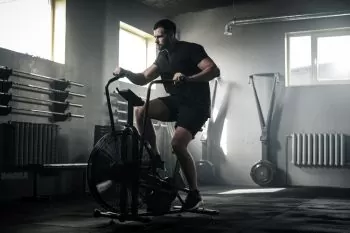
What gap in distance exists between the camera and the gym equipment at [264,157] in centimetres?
705

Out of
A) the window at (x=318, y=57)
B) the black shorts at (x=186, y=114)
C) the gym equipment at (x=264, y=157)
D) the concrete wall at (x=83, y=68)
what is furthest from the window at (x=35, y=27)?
the window at (x=318, y=57)

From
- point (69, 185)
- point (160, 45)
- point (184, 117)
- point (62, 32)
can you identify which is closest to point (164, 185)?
point (184, 117)

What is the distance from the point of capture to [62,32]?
580 cm

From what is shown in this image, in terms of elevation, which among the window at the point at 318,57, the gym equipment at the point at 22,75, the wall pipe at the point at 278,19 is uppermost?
the wall pipe at the point at 278,19

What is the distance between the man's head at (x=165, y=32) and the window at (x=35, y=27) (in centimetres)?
246

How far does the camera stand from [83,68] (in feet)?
19.6

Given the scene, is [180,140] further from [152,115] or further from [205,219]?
[205,219]

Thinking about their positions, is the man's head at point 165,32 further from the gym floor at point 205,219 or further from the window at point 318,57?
the window at point 318,57

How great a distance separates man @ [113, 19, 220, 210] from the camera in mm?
3219

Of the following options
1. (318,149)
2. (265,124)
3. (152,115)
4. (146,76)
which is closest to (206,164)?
(265,124)

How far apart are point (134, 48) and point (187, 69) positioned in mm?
4314

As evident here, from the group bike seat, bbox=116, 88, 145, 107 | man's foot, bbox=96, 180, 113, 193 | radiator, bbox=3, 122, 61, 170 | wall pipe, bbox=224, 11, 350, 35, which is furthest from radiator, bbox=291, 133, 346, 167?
man's foot, bbox=96, 180, 113, 193

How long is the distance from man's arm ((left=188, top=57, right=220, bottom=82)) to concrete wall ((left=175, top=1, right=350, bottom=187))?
4430 millimetres

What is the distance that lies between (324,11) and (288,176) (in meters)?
2.73
